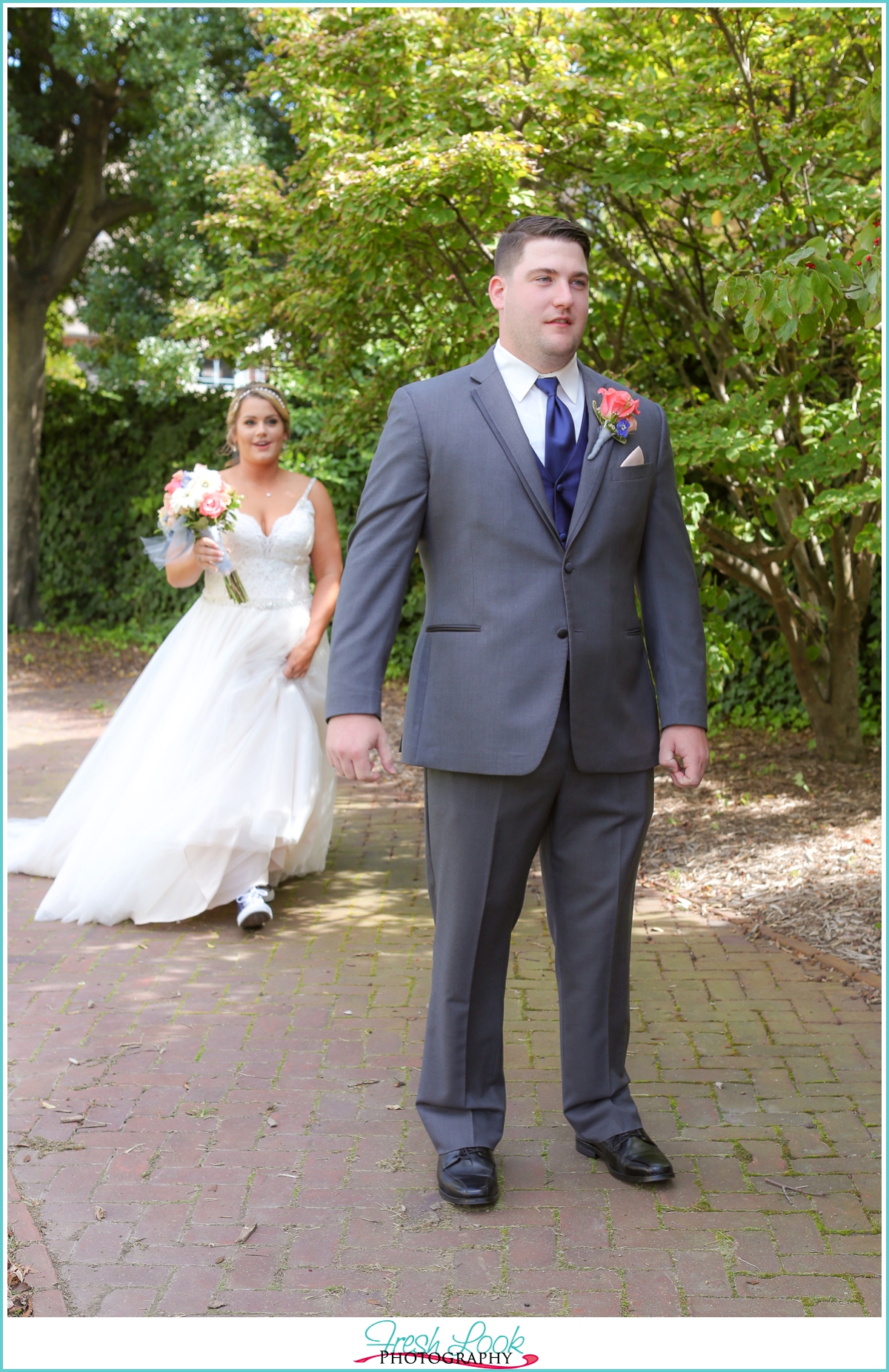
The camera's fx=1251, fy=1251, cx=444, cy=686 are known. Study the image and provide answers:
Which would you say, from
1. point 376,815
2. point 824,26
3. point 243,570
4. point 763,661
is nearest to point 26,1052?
point 243,570

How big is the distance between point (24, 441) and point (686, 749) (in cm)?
1325

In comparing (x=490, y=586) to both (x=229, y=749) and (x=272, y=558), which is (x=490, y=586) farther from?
(x=272, y=558)

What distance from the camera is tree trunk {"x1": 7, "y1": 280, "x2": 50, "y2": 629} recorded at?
14594 millimetres

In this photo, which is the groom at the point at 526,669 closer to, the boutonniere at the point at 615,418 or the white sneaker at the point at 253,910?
the boutonniere at the point at 615,418

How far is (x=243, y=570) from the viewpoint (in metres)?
5.80

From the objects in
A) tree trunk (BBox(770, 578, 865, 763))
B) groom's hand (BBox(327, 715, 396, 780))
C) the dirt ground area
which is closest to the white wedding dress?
the dirt ground area

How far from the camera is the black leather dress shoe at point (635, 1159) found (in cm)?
322

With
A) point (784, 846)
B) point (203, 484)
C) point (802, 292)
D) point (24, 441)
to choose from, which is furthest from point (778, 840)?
point (24, 441)

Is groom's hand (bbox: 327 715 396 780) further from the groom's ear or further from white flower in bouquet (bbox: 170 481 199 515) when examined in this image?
white flower in bouquet (bbox: 170 481 199 515)

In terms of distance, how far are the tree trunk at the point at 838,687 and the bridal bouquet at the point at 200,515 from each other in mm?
3532

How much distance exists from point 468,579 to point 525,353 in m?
0.59

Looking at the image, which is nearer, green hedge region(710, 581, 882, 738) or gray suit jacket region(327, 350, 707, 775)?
gray suit jacket region(327, 350, 707, 775)

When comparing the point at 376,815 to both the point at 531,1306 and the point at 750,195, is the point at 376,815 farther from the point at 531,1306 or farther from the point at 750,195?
the point at 531,1306

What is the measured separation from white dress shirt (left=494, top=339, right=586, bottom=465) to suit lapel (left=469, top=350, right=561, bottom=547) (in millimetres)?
39
